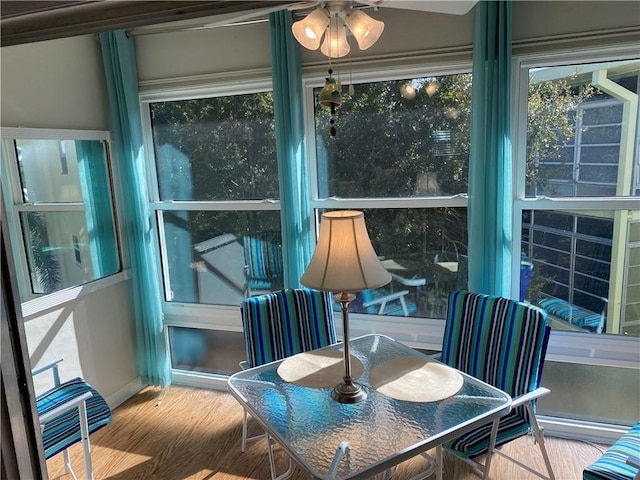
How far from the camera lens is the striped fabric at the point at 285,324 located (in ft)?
7.88

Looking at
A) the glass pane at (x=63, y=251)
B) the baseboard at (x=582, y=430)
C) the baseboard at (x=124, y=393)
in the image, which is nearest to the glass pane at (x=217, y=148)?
the glass pane at (x=63, y=251)

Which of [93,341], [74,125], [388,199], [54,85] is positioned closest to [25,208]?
[74,125]

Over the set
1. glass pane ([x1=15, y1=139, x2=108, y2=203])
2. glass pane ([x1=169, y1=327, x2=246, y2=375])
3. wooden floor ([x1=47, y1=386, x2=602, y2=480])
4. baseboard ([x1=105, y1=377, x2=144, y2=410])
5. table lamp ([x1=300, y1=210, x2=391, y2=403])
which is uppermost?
glass pane ([x1=15, y1=139, x2=108, y2=203])

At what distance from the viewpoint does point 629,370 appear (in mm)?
2475

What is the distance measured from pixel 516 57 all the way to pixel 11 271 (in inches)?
94.0

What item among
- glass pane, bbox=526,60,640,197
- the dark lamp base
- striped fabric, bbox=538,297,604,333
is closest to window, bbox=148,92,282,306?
the dark lamp base

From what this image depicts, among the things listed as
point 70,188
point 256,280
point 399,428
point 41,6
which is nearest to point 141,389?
point 256,280

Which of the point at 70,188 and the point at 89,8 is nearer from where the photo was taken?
the point at 89,8

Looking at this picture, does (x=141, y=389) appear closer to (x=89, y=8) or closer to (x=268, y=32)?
(x=268, y=32)

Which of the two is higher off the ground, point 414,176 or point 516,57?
point 516,57

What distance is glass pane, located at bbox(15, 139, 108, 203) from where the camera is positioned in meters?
2.49

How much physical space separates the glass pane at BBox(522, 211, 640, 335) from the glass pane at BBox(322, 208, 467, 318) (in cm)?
39

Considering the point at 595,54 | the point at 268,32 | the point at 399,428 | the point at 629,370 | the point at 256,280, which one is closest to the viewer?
the point at 399,428

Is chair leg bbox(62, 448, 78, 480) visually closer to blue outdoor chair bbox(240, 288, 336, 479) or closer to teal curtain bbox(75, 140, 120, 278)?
blue outdoor chair bbox(240, 288, 336, 479)
